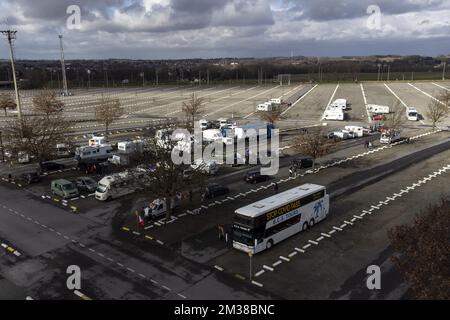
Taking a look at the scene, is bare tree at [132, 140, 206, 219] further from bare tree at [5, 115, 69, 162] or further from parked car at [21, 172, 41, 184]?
bare tree at [5, 115, 69, 162]

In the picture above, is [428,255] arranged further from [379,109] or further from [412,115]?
[379,109]

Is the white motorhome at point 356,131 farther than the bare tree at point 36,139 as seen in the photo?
Yes

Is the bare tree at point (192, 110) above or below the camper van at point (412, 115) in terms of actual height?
above

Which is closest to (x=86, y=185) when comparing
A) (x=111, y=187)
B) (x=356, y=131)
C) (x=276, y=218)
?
(x=111, y=187)

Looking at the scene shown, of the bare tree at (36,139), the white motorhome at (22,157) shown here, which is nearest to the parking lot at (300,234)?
the white motorhome at (22,157)

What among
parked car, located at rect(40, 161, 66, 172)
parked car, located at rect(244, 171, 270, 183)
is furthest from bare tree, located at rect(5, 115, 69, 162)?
parked car, located at rect(244, 171, 270, 183)

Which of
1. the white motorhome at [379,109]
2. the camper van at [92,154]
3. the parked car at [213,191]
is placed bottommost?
the parked car at [213,191]

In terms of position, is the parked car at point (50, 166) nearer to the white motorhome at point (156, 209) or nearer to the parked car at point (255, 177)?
the white motorhome at point (156, 209)
